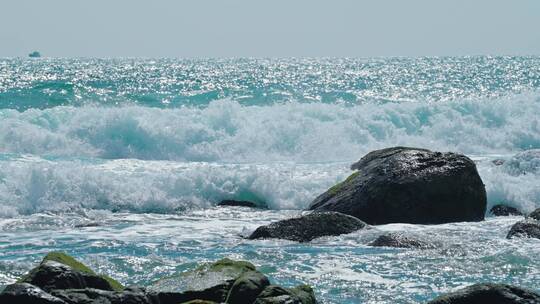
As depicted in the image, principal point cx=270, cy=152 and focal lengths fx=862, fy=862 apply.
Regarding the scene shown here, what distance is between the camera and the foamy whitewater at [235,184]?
10023 millimetres

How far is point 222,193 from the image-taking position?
1675 cm

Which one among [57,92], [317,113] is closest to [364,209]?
[317,113]

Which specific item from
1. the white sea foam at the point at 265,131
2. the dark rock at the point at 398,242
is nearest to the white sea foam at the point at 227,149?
the white sea foam at the point at 265,131

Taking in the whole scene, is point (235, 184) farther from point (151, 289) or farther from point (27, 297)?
point (27, 297)

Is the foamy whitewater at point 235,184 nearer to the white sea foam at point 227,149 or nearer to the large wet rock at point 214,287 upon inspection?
the white sea foam at point 227,149

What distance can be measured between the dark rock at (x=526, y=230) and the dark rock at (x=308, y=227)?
6.77ft

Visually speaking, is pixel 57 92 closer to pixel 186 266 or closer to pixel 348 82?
pixel 348 82

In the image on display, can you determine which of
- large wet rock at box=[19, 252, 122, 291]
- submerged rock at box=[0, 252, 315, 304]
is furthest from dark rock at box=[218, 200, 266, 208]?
large wet rock at box=[19, 252, 122, 291]

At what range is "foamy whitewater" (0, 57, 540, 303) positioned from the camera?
10.0m

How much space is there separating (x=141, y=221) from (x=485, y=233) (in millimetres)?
5395

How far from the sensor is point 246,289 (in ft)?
24.2

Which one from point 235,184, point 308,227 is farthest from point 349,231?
point 235,184

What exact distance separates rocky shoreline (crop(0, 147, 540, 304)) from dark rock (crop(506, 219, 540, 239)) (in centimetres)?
1

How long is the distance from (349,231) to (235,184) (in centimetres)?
562
